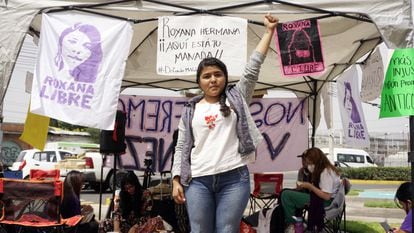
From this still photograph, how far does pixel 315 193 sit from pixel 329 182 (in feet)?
0.73

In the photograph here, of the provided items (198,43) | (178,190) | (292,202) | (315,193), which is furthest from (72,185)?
(178,190)

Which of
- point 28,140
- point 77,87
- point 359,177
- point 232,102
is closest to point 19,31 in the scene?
point 77,87

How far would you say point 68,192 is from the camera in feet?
18.5

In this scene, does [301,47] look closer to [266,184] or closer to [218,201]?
[218,201]

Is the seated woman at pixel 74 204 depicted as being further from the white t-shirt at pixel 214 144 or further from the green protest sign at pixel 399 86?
the green protest sign at pixel 399 86

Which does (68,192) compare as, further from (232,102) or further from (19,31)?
(232,102)

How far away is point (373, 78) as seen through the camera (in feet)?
17.4

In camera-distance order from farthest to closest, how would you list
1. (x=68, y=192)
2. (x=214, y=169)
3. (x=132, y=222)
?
1. (x=132, y=222)
2. (x=68, y=192)
3. (x=214, y=169)

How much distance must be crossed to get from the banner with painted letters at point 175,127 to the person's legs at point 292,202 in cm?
237

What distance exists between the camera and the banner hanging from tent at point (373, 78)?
500cm

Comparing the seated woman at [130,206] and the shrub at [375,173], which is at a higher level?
the seated woman at [130,206]

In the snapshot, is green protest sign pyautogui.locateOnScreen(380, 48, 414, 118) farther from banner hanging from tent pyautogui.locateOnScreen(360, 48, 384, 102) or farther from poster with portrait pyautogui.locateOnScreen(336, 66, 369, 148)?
poster with portrait pyautogui.locateOnScreen(336, 66, 369, 148)

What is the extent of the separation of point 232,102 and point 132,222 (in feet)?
11.7

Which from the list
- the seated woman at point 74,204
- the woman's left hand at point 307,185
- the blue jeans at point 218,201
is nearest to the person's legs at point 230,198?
the blue jeans at point 218,201
